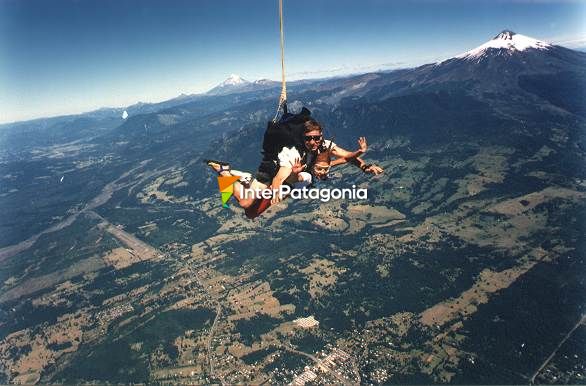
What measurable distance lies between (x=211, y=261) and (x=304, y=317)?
2044 inches

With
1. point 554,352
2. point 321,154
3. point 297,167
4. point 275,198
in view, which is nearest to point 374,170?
point 321,154

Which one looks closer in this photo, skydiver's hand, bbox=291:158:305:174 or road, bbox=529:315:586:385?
skydiver's hand, bbox=291:158:305:174

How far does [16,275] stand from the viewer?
168125mm

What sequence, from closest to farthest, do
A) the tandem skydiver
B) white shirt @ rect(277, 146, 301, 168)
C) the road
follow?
white shirt @ rect(277, 146, 301, 168)
the tandem skydiver
the road

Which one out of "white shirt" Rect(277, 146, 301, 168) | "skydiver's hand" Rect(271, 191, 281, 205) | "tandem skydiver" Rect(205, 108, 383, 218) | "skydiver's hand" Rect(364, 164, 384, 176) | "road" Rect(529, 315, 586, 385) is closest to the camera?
"white shirt" Rect(277, 146, 301, 168)

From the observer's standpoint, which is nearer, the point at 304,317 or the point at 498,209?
the point at 304,317

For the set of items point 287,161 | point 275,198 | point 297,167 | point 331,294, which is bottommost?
point 331,294

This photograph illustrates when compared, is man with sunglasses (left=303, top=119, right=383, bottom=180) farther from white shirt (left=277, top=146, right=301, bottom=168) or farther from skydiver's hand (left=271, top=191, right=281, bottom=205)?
skydiver's hand (left=271, top=191, right=281, bottom=205)

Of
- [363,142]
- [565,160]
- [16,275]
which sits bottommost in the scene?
[16,275]

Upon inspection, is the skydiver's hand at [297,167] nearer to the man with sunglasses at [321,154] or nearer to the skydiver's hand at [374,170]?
the man with sunglasses at [321,154]

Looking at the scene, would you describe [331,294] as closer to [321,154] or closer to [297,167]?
[321,154]

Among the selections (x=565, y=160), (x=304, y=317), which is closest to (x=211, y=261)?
(x=304, y=317)

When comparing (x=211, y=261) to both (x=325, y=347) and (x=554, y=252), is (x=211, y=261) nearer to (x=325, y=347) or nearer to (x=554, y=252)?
(x=325, y=347)

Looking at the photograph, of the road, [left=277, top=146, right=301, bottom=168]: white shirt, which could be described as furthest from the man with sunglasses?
the road
